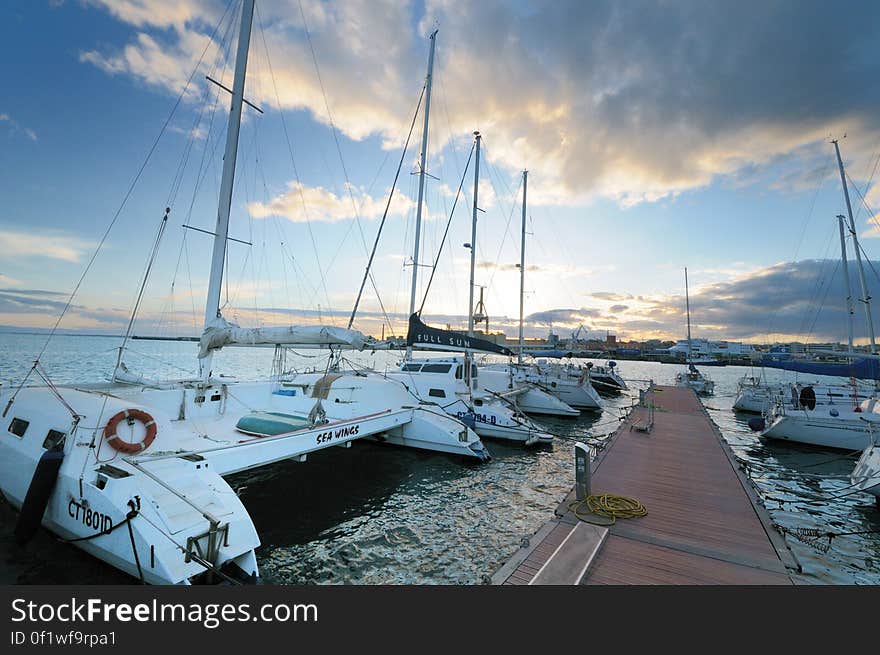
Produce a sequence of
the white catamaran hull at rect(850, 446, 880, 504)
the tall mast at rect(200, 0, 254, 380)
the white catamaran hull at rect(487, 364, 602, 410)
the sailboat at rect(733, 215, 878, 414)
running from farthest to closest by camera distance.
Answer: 1. the white catamaran hull at rect(487, 364, 602, 410)
2. the sailboat at rect(733, 215, 878, 414)
3. the tall mast at rect(200, 0, 254, 380)
4. the white catamaran hull at rect(850, 446, 880, 504)

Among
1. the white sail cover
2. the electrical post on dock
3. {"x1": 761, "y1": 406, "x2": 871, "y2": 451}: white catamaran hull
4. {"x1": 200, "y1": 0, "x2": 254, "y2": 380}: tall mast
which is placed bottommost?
{"x1": 761, "y1": 406, "x2": 871, "y2": 451}: white catamaran hull

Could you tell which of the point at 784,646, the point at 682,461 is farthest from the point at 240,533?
the point at 682,461

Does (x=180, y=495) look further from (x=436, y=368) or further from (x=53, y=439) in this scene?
(x=436, y=368)

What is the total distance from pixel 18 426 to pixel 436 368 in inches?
521

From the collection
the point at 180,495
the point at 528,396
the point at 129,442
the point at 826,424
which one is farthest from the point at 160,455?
the point at 826,424

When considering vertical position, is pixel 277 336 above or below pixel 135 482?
above

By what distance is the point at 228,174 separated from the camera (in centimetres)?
1148

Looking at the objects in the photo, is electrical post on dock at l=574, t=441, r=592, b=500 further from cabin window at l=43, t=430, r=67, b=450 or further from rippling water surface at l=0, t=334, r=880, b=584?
cabin window at l=43, t=430, r=67, b=450

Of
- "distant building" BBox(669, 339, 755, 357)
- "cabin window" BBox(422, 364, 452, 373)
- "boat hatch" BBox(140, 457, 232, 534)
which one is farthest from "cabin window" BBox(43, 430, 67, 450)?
"distant building" BBox(669, 339, 755, 357)

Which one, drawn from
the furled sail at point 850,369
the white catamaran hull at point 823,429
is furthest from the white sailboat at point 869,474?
the furled sail at point 850,369

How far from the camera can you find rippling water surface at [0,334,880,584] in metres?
6.55

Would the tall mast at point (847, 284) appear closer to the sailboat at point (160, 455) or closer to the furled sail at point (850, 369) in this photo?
the furled sail at point (850, 369)

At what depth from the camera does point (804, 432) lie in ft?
55.0

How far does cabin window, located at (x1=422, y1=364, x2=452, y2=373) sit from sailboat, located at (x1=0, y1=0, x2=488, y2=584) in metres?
5.94
